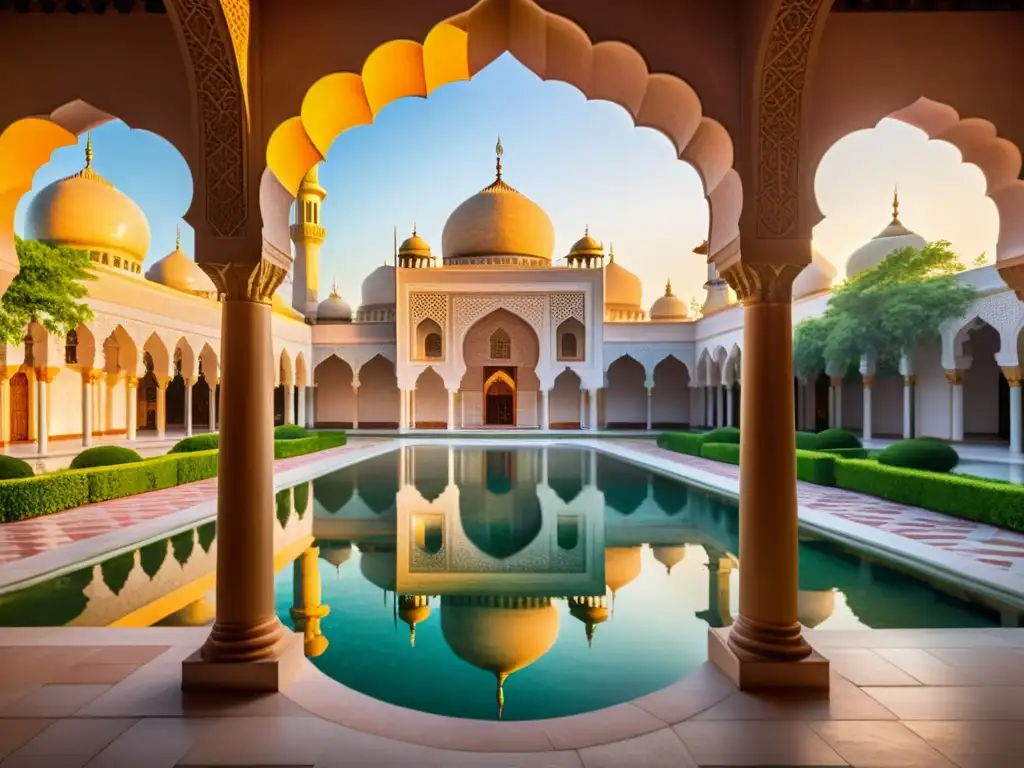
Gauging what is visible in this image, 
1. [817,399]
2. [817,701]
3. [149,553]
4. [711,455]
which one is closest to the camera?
[817,701]

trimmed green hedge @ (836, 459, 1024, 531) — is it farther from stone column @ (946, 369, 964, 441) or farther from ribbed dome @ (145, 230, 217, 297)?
ribbed dome @ (145, 230, 217, 297)

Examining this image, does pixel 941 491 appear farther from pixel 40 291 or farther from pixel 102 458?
pixel 40 291

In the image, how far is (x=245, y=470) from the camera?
3.07m

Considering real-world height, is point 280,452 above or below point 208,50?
below

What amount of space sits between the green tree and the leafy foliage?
15.8 meters

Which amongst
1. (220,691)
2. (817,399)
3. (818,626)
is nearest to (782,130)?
(818,626)

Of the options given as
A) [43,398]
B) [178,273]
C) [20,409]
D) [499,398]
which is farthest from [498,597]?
[178,273]

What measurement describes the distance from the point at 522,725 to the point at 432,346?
23.2 meters

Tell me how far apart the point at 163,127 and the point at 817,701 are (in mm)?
3853

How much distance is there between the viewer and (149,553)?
5.95 meters

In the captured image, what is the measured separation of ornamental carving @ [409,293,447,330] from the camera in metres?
23.0

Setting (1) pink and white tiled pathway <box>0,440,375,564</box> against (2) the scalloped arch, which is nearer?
(2) the scalloped arch

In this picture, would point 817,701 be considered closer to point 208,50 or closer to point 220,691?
point 220,691

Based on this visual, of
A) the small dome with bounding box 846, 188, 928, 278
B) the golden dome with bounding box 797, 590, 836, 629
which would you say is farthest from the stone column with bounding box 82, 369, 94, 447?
the small dome with bounding box 846, 188, 928, 278
